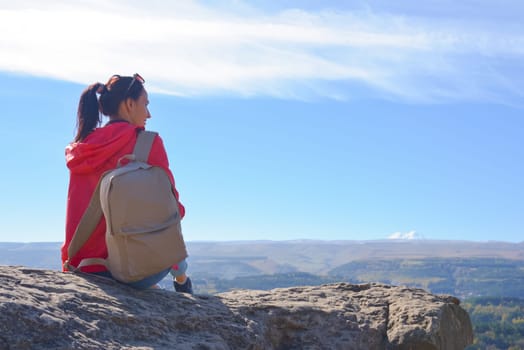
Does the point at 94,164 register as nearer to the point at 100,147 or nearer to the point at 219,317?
the point at 100,147

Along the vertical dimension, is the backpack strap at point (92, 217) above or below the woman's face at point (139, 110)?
below

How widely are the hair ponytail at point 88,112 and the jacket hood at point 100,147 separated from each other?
0.23 metres

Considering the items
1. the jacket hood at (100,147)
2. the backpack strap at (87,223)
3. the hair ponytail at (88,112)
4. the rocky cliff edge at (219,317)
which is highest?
the hair ponytail at (88,112)

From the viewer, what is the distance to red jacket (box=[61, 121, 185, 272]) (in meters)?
6.32

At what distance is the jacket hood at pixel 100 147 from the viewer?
6.39 meters

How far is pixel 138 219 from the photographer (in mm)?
5758

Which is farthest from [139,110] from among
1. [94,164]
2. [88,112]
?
[94,164]

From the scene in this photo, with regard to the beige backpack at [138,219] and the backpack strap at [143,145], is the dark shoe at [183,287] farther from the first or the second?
the backpack strap at [143,145]

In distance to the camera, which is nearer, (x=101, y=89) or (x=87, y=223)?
(x=87, y=223)

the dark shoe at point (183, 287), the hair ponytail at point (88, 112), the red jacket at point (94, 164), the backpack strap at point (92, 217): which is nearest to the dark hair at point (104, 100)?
the hair ponytail at point (88, 112)

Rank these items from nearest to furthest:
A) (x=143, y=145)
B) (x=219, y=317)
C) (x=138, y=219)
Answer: (x=138, y=219)
(x=219, y=317)
(x=143, y=145)

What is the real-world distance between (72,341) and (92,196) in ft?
5.64

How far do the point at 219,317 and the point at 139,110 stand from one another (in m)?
2.27

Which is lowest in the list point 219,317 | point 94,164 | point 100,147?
point 219,317
